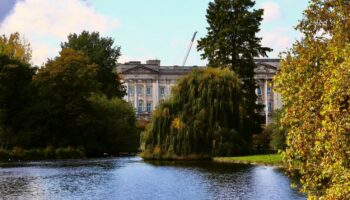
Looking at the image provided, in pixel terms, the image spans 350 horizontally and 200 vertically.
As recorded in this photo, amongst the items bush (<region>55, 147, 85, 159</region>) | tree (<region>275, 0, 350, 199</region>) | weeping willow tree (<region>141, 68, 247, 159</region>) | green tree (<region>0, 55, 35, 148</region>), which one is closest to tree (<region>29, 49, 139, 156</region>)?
green tree (<region>0, 55, 35, 148</region>)

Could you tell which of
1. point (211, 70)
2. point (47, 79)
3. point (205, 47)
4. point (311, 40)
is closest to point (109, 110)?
point (47, 79)

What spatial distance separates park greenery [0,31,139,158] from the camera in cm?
6512

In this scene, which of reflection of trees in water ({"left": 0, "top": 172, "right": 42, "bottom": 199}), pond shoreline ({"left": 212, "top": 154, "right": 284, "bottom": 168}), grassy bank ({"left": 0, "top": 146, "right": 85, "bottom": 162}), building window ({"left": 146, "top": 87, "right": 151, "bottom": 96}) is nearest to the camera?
reflection of trees in water ({"left": 0, "top": 172, "right": 42, "bottom": 199})

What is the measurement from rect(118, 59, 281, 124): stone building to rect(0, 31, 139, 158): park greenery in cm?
5834

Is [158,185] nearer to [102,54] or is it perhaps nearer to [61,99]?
[61,99]

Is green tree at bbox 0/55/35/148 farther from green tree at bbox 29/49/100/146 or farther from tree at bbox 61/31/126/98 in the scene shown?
tree at bbox 61/31/126/98

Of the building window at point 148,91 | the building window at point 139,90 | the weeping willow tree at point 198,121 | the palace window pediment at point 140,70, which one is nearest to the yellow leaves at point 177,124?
the weeping willow tree at point 198,121

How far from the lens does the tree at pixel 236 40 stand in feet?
190

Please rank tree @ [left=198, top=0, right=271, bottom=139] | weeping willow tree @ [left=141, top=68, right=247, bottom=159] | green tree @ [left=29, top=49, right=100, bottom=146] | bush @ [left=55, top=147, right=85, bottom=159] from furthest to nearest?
green tree @ [left=29, top=49, right=100, bottom=146], bush @ [left=55, top=147, right=85, bottom=159], tree @ [left=198, top=0, right=271, bottom=139], weeping willow tree @ [left=141, top=68, right=247, bottom=159]

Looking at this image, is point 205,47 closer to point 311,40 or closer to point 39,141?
point 39,141

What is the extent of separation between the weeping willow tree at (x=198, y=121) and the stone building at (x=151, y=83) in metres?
80.2

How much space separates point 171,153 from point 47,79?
82.5 ft

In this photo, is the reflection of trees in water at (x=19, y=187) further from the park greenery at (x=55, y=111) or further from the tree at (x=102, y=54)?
the tree at (x=102, y=54)

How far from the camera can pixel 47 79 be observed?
6700 cm
